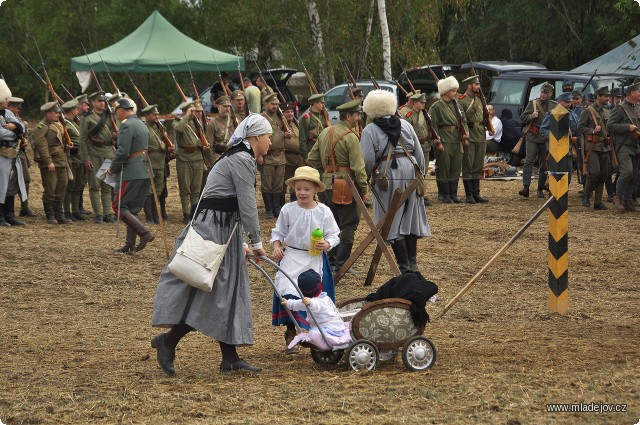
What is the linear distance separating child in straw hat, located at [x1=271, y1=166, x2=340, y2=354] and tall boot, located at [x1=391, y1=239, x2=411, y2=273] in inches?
111

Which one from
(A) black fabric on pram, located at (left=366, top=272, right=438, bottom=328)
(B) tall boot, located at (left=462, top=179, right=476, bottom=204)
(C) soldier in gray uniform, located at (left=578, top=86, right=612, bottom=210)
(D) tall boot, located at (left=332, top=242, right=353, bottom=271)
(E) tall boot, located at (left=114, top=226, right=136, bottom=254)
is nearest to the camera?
(A) black fabric on pram, located at (left=366, top=272, right=438, bottom=328)

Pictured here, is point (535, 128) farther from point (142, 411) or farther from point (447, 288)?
point (142, 411)

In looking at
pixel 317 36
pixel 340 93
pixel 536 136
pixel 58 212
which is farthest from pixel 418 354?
pixel 317 36

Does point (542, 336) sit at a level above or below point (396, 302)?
below

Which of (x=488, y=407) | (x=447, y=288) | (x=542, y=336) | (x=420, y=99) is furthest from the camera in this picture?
(x=420, y=99)

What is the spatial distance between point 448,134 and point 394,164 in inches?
285

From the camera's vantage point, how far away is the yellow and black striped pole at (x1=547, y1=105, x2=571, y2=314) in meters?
9.37

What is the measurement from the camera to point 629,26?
30625 millimetres

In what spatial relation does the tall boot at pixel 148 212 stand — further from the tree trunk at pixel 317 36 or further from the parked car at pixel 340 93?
the tree trunk at pixel 317 36

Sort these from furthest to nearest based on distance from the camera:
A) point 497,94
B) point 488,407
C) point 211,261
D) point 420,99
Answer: point 497,94 < point 420,99 < point 211,261 < point 488,407

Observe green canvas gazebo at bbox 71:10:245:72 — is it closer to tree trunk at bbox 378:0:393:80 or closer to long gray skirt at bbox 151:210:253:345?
tree trunk at bbox 378:0:393:80

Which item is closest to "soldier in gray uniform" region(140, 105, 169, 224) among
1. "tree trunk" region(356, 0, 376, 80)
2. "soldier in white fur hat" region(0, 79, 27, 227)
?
"soldier in white fur hat" region(0, 79, 27, 227)

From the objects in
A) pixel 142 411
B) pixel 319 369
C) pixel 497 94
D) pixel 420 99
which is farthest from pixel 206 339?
pixel 497 94

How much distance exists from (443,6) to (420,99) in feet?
48.5
